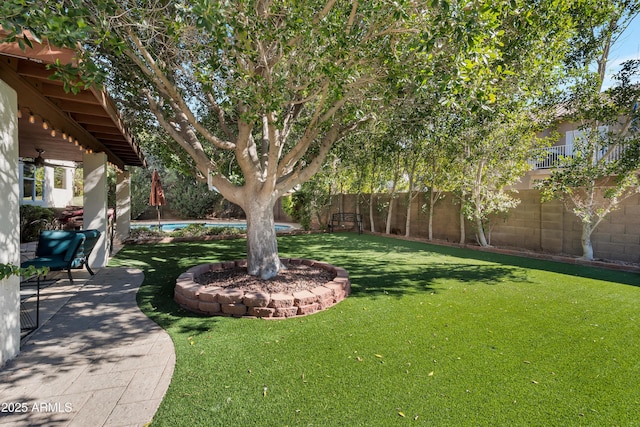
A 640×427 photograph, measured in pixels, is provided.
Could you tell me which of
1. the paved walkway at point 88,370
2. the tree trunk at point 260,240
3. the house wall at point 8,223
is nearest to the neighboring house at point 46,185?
the tree trunk at point 260,240

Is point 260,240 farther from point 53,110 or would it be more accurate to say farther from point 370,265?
point 53,110

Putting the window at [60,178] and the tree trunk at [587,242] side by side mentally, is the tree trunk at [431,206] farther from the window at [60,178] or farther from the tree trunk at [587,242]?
the window at [60,178]

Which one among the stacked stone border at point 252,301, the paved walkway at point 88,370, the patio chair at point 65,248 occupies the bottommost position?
the paved walkway at point 88,370

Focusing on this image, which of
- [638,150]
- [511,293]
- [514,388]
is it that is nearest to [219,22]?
[514,388]

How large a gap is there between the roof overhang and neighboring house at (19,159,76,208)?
4.19 metres

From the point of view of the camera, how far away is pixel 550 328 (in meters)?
3.98

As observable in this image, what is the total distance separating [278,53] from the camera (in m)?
5.20

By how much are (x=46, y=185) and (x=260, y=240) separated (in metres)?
14.3

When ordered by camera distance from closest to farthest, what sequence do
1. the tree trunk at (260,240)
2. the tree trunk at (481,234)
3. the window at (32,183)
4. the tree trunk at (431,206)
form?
the tree trunk at (260,240) < the tree trunk at (481,234) < the tree trunk at (431,206) < the window at (32,183)

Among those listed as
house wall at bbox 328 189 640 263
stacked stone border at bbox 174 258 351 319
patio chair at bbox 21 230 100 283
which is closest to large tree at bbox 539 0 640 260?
house wall at bbox 328 189 640 263

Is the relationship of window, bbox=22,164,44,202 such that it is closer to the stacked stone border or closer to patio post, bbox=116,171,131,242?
patio post, bbox=116,171,131,242

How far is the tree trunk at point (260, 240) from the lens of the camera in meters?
5.65

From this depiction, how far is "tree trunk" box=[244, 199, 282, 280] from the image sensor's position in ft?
18.5

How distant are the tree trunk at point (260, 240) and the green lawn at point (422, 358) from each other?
4.65 feet
